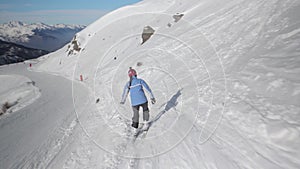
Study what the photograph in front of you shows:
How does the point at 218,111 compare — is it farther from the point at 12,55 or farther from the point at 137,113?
the point at 12,55

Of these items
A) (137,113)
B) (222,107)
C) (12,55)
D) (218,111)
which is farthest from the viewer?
(12,55)

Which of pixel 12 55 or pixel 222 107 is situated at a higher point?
pixel 222 107

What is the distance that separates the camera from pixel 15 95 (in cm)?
2314

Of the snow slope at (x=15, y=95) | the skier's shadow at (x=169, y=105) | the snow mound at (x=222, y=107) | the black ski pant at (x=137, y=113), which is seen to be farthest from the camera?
the snow slope at (x=15, y=95)

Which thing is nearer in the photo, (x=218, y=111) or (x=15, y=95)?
(x=218, y=111)

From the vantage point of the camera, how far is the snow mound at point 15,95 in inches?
687

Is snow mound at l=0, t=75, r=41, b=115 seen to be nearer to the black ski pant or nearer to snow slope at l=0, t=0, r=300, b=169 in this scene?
snow slope at l=0, t=0, r=300, b=169

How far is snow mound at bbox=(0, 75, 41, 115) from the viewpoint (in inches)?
687

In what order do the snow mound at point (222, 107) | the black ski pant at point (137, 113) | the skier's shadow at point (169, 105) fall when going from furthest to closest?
the skier's shadow at point (169, 105)
the black ski pant at point (137, 113)
the snow mound at point (222, 107)

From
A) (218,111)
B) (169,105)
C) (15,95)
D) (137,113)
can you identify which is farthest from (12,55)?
(218,111)

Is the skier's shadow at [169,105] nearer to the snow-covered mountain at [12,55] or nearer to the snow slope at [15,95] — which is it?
the snow slope at [15,95]

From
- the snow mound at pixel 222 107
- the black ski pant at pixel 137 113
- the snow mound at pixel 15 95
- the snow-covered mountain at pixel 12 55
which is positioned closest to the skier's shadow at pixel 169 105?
the snow mound at pixel 222 107

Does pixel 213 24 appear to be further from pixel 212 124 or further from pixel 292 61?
pixel 212 124

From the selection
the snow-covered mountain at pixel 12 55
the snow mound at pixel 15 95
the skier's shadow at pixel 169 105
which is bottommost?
the snow-covered mountain at pixel 12 55
